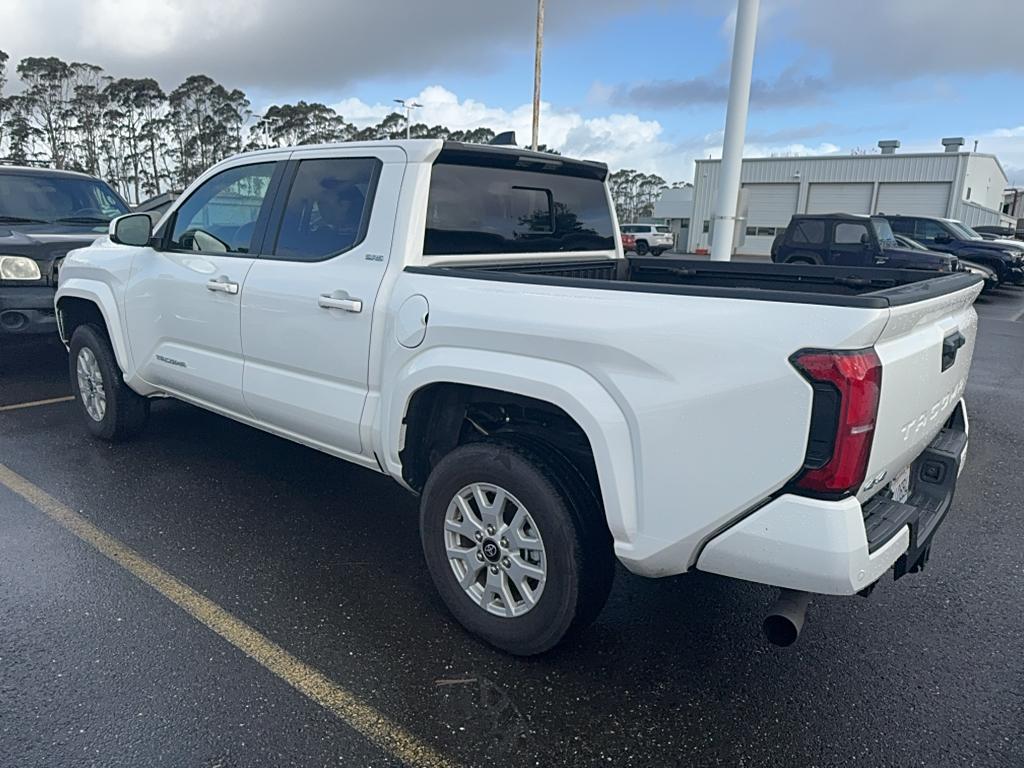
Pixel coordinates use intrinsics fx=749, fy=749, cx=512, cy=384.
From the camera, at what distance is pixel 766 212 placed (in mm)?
39719

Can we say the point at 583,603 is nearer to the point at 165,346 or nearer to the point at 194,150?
the point at 165,346

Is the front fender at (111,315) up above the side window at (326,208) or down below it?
below

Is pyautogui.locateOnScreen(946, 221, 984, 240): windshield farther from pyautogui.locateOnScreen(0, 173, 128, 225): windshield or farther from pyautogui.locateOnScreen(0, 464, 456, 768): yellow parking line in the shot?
pyautogui.locateOnScreen(0, 464, 456, 768): yellow parking line

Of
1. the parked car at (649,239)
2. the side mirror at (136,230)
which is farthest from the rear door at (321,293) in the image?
the parked car at (649,239)

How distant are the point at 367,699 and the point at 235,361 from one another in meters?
2.00

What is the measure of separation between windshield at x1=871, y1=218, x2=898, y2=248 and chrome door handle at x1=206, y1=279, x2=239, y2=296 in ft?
46.6

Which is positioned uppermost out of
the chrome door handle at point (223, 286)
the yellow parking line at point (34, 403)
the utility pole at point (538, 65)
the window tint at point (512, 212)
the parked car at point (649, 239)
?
the utility pole at point (538, 65)

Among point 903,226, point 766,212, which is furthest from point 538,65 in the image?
point 766,212

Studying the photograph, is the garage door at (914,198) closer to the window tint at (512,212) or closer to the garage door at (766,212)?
the garage door at (766,212)

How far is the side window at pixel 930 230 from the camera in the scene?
61.3 ft

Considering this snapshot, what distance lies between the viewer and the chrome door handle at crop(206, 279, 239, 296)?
378 cm

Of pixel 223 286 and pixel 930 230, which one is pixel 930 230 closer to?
pixel 930 230

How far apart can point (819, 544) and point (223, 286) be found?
3.07 m

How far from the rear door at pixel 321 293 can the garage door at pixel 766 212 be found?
38335 millimetres
